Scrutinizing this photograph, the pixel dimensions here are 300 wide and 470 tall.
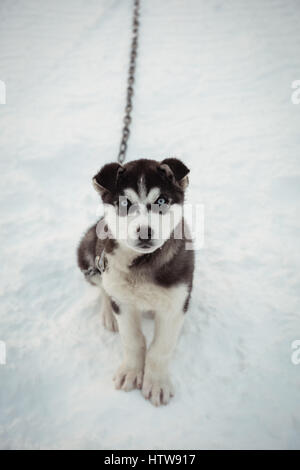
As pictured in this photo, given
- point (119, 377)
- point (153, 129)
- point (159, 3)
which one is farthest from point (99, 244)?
point (159, 3)

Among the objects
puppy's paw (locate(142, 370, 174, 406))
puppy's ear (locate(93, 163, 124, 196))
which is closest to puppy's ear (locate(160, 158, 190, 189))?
puppy's ear (locate(93, 163, 124, 196))

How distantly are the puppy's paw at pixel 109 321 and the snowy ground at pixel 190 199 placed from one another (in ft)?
0.33

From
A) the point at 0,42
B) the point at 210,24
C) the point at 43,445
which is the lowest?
the point at 43,445

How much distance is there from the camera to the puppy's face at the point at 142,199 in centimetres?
194

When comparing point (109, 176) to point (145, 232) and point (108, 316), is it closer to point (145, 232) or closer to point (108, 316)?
point (145, 232)

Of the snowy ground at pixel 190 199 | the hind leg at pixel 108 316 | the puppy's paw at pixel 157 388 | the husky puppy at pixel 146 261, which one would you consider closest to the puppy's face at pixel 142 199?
the husky puppy at pixel 146 261

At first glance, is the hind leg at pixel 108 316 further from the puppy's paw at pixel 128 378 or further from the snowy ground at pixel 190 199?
the puppy's paw at pixel 128 378

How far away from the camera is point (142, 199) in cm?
203

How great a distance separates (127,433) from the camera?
6.75 feet

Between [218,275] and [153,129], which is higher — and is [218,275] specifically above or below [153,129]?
below

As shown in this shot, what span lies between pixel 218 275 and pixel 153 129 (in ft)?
12.0

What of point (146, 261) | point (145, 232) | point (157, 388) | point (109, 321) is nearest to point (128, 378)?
point (157, 388)

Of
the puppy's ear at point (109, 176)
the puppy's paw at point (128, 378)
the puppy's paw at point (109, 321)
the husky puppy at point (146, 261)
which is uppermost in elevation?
the puppy's ear at point (109, 176)

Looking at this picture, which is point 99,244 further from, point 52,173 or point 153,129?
point 153,129
